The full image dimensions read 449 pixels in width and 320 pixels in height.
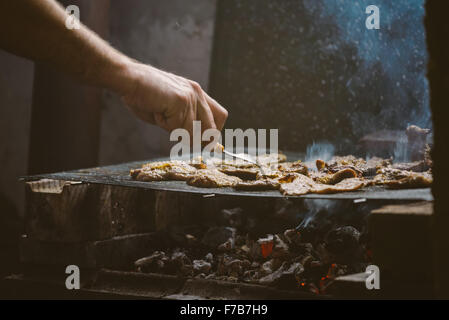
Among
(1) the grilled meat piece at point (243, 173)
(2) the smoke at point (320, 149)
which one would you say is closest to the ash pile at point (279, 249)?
(1) the grilled meat piece at point (243, 173)

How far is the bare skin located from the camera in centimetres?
182

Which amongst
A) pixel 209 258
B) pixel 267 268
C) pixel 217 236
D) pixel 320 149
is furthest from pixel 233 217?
pixel 320 149

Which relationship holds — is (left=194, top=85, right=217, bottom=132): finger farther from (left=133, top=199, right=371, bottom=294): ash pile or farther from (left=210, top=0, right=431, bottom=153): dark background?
(left=210, top=0, right=431, bottom=153): dark background

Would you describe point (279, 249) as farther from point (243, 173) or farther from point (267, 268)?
point (243, 173)

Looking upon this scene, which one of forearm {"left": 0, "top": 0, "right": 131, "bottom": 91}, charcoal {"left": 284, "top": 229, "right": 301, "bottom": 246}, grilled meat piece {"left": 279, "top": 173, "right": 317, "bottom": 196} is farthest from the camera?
charcoal {"left": 284, "top": 229, "right": 301, "bottom": 246}

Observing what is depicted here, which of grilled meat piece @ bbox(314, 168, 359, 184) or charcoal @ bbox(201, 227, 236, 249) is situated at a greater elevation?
grilled meat piece @ bbox(314, 168, 359, 184)

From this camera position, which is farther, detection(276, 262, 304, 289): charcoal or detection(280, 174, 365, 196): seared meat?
detection(276, 262, 304, 289): charcoal

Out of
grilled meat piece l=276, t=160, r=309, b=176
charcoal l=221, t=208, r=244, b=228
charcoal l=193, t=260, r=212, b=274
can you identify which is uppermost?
grilled meat piece l=276, t=160, r=309, b=176

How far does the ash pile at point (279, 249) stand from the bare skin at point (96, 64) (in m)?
0.78

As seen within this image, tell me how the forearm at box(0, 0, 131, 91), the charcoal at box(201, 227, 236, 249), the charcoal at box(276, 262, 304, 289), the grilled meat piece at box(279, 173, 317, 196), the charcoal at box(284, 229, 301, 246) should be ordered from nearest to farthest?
the forearm at box(0, 0, 131, 91) < the grilled meat piece at box(279, 173, 317, 196) < the charcoal at box(276, 262, 304, 289) < the charcoal at box(284, 229, 301, 246) < the charcoal at box(201, 227, 236, 249)

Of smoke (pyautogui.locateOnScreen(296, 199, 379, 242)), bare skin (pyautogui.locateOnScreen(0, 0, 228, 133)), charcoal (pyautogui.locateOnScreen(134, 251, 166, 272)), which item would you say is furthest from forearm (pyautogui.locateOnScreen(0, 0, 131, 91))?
smoke (pyautogui.locateOnScreen(296, 199, 379, 242))

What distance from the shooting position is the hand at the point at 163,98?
2.29 meters

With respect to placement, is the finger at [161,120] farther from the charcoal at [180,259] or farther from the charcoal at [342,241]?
the charcoal at [342,241]
